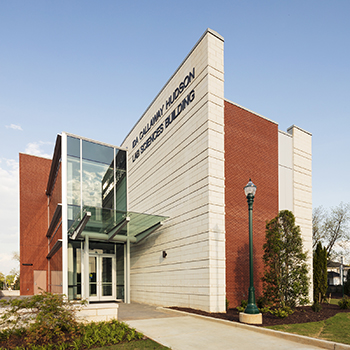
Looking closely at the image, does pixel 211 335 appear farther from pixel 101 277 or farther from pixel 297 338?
pixel 101 277

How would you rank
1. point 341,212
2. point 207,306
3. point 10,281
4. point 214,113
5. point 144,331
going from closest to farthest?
1. point 144,331
2. point 207,306
3. point 214,113
4. point 341,212
5. point 10,281

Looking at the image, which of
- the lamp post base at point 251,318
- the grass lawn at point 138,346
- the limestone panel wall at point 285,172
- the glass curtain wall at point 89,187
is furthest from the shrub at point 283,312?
the glass curtain wall at point 89,187

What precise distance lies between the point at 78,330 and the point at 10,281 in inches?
2292

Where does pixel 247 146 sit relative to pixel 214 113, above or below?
below

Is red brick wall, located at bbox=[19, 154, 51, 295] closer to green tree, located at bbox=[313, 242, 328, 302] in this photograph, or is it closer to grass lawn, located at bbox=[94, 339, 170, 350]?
green tree, located at bbox=[313, 242, 328, 302]

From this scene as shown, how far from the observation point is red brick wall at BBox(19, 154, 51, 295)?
2928cm

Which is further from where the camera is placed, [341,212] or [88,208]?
[341,212]

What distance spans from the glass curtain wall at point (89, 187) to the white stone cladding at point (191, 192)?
2.86 metres

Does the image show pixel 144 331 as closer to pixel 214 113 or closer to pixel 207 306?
pixel 207 306

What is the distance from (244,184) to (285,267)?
4047mm

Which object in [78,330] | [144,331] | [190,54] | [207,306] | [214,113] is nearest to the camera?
[78,330]

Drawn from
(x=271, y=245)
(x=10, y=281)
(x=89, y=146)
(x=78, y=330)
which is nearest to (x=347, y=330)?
(x=271, y=245)

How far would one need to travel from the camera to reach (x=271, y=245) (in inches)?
503

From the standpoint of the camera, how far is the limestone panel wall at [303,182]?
17.7 m
